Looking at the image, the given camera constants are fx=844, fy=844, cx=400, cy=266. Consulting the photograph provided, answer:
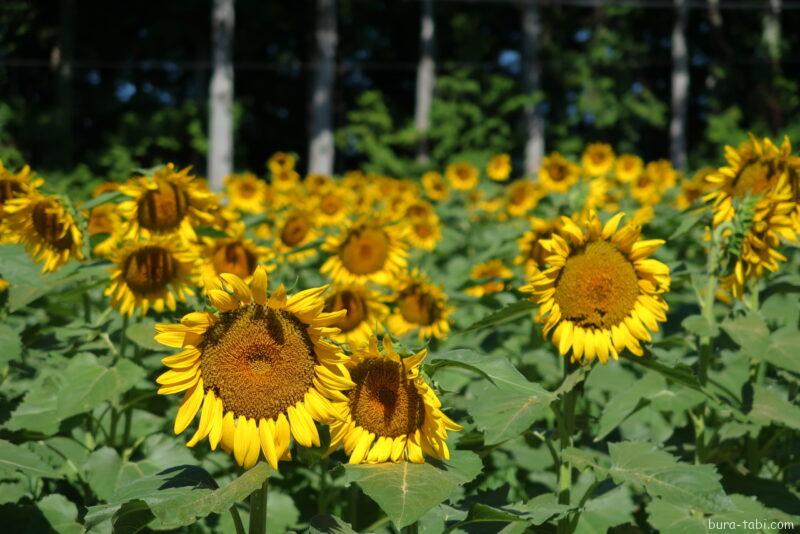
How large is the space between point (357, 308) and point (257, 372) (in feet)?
4.41

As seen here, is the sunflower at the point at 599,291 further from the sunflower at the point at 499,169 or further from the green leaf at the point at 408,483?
the sunflower at the point at 499,169

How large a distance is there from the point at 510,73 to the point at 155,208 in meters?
24.0

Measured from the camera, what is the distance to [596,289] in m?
2.17

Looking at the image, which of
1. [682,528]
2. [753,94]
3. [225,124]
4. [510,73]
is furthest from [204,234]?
[510,73]

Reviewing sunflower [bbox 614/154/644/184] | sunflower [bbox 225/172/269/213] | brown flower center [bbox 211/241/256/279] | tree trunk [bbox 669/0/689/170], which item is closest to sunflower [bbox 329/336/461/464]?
brown flower center [bbox 211/241/256/279]

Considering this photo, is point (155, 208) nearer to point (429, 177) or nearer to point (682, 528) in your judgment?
point (682, 528)

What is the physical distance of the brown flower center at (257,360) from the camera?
171 centimetres

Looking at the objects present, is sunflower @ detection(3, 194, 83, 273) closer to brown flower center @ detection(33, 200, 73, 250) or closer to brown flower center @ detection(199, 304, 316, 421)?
brown flower center @ detection(33, 200, 73, 250)

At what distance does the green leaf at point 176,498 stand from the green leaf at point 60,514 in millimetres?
435

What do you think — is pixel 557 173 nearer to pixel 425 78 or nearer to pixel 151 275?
pixel 151 275

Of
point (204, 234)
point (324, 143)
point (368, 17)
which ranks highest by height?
point (368, 17)

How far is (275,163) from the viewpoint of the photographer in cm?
796

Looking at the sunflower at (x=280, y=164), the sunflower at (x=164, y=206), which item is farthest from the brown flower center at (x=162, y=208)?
the sunflower at (x=280, y=164)

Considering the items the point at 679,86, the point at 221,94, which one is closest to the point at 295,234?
the point at 221,94
